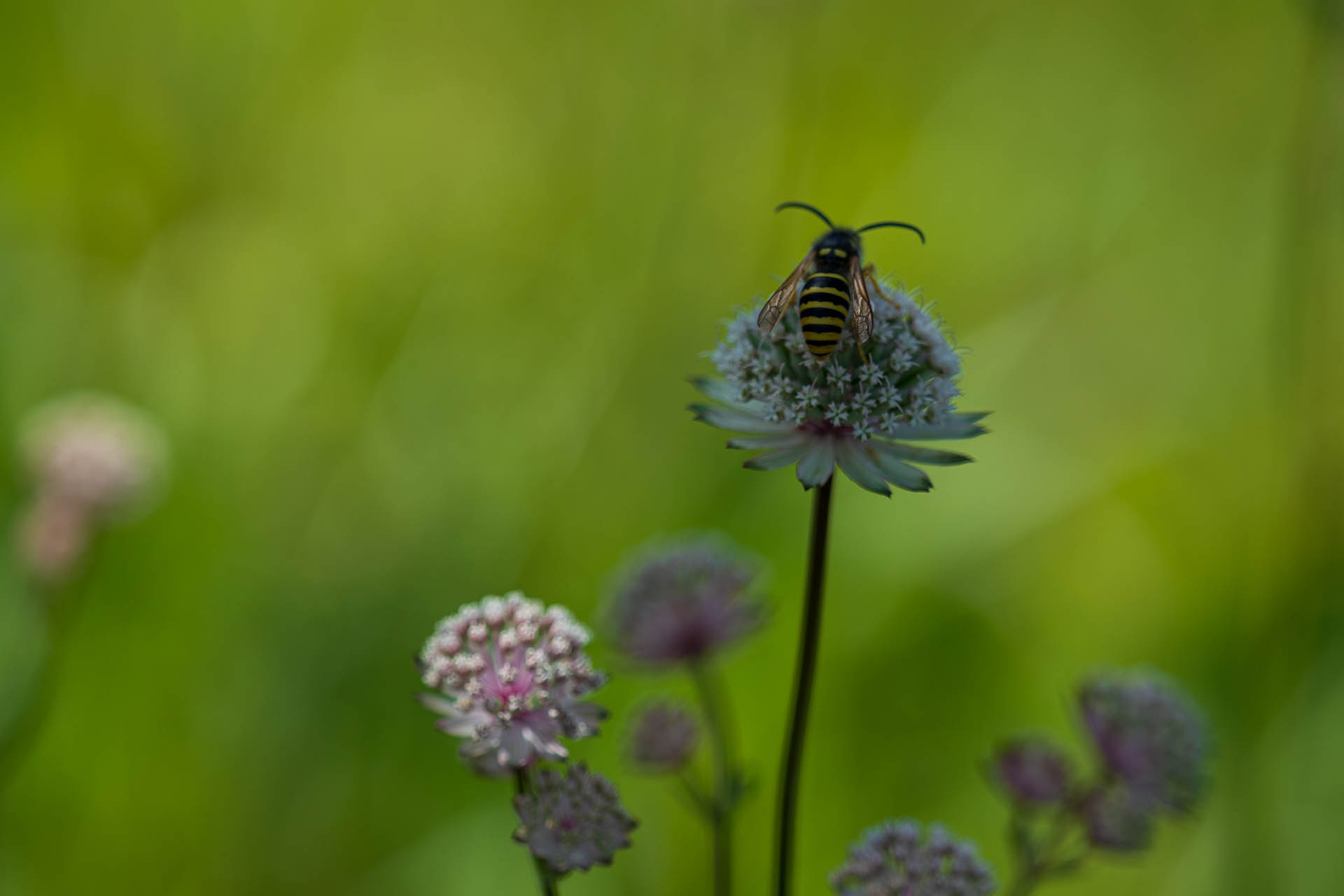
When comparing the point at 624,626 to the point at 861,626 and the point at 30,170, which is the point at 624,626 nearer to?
the point at 861,626

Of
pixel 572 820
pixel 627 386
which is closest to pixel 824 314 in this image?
pixel 572 820

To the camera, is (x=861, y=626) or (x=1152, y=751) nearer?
(x=1152, y=751)

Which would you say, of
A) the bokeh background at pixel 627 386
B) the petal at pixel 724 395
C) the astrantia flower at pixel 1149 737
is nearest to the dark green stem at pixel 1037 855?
the astrantia flower at pixel 1149 737

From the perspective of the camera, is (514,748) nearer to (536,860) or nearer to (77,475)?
(536,860)

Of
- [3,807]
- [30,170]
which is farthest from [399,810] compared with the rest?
[30,170]

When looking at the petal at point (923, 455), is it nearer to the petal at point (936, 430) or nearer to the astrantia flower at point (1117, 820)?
the petal at point (936, 430)

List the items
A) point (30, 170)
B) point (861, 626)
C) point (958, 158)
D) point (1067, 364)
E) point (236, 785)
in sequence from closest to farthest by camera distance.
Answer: point (236, 785) → point (861, 626) → point (30, 170) → point (1067, 364) → point (958, 158)
